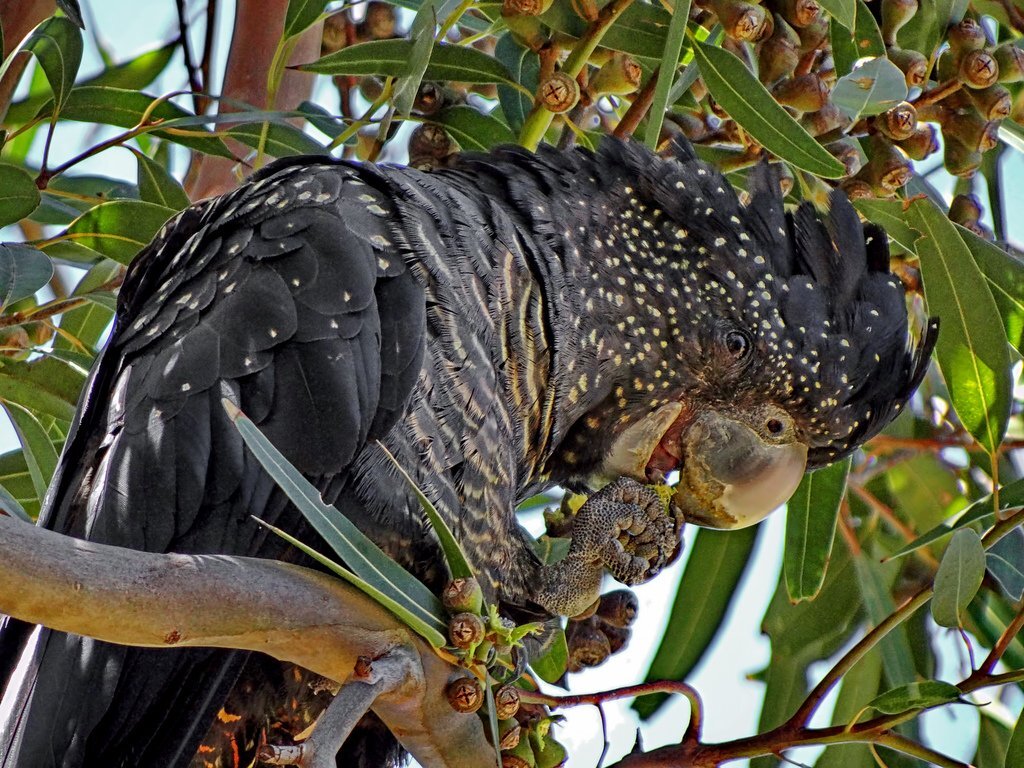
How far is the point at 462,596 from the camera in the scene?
5.63 feet

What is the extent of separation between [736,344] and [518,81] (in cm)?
64

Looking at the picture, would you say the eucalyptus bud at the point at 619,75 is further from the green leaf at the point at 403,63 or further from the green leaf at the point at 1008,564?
the green leaf at the point at 1008,564

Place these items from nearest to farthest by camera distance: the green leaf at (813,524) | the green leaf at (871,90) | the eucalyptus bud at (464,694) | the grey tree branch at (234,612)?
the grey tree branch at (234,612)
the eucalyptus bud at (464,694)
the green leaf at (871,90)
the green leaf at (813,524)

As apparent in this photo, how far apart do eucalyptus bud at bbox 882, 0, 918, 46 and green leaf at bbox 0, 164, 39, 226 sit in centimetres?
152

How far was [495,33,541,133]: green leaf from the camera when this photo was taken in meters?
2.63

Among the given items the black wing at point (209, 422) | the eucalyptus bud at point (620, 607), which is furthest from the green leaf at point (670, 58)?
the eucalyptus bud at point (620, 607)

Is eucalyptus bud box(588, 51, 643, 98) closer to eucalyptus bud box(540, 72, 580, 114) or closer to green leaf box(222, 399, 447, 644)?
eucalyptus bud box(540, 72, 580, 114)

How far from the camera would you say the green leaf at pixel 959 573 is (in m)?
2.12

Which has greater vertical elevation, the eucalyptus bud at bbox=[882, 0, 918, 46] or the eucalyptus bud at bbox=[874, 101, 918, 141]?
the eucalyptus bud at bbox=[882, 0, 918, 46]

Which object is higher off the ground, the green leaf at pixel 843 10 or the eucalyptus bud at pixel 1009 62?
the green leaf at pixel 843 10

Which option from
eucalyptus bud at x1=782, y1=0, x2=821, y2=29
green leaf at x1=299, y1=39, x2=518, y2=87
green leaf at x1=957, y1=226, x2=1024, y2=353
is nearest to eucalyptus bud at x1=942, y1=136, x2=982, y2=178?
green leaf at x1=957, y1=226, x2=1024, y2=353

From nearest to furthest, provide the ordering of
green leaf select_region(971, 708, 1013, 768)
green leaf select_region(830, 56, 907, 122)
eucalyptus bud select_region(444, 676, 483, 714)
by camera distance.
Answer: eucalyptus bud select_region(444, 676, 483, 714) → green leaf select_region(830, 56, 907, 122) → green leaf select_region(971, 708, 1013, 768)

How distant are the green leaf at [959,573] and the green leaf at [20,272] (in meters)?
1.51

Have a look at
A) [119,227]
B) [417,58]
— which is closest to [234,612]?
[417,58]
